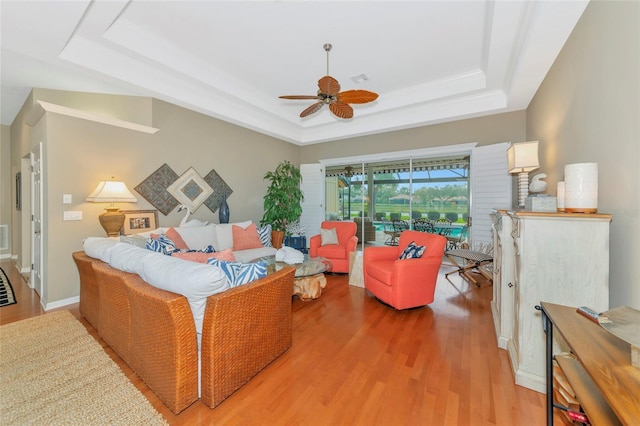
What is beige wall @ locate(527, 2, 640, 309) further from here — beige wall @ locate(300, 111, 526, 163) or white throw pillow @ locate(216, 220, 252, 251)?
white throw pillow @ locate(216, 220, 252, 251)

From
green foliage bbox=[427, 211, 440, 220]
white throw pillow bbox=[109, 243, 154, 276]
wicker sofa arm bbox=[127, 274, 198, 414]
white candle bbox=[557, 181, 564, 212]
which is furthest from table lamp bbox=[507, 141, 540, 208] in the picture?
white throw pillow bbox=[109, 243, 154, 276]

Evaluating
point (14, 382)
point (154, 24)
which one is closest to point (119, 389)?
point (14, 382)

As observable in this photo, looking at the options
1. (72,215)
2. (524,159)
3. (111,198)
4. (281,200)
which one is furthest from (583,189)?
(72,215)

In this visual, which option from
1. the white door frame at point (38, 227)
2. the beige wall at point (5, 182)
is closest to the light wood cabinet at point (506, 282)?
the white door frame at point (38, 227)

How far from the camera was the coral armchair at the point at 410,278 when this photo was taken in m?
3.03

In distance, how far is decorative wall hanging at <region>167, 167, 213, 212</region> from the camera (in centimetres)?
432

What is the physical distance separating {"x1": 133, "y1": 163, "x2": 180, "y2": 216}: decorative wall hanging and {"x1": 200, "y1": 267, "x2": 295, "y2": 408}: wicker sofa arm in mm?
3110

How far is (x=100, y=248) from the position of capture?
240 centimetres

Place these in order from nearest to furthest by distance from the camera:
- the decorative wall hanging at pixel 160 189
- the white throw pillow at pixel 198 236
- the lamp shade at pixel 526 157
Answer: the lamp shade at pixel 526 157 < the white throw pillow at pixel 198 236 < the decorative wall hanging at pixel 160 189

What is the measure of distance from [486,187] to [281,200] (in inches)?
155

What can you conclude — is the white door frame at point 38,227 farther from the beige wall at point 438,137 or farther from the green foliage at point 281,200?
the beige wall at point 438,137

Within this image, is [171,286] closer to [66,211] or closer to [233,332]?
[233,332]

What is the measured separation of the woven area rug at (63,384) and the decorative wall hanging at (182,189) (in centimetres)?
208

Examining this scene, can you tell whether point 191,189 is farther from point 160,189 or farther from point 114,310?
point 114,310
